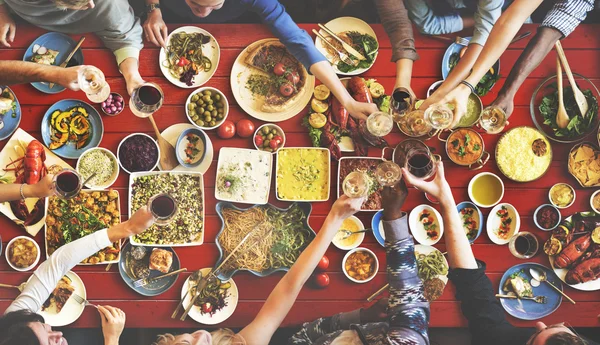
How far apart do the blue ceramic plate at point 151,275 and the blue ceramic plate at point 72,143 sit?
2.41 ft

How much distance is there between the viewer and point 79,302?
321cm

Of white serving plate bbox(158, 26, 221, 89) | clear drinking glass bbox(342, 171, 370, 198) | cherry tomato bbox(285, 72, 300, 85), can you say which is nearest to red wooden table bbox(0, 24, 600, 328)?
white serving plate bbox(158, 26, 221, 89)

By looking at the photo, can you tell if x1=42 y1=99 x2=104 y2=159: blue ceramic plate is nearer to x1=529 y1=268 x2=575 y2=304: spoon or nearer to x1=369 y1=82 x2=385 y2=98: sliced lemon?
x1=369 y1=82 x2=385 y2=98: sliced lemon

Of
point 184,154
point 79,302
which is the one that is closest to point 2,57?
point 184,154

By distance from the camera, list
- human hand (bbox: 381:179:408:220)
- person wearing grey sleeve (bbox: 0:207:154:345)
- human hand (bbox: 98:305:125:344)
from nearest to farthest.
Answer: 1. person wearing grey sleeve (bbox: 0:207:154:345)
2. human hand (bbox: 381:179:408:220)
3. human hand (bbox: 98:305:125:344)

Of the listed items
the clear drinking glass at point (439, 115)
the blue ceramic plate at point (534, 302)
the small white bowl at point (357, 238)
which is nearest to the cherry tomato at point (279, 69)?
the clear drinking glass at point (439, 115)

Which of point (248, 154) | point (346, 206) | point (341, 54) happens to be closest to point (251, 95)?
point (248, 154)

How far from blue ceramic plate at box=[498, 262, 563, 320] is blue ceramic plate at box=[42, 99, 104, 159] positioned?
9.80 feet

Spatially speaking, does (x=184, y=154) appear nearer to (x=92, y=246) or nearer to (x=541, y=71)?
(x=92, y=246)

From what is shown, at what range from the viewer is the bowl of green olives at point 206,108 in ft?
10.6

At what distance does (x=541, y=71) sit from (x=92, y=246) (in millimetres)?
3264

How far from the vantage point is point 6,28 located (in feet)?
10.4

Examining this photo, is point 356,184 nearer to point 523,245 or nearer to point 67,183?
point 523,245

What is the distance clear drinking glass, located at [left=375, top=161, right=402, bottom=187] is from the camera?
3.13 m
